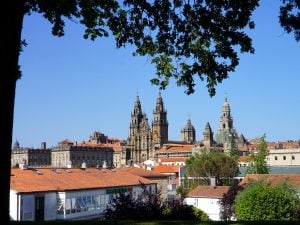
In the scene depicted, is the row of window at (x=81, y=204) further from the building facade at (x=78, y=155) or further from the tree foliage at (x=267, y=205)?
the building facade at (x=78, y=155)

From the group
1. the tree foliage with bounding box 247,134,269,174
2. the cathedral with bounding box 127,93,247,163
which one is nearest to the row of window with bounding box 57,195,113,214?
the tree foliage with bounding box 247,134,269,174

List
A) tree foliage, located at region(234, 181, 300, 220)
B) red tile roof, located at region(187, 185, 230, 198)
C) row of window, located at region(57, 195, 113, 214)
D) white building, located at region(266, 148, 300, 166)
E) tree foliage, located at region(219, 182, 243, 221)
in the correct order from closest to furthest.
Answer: tree foliage, located at region(234, 181, 300, 220), row of window, located at region(57, 195, 113, 214), tree foliage, located at region(219, 182, 243, 221), red tile roof, located at region(187, 185, 230, 198), white building, located at region(266, 148, 300, 166)

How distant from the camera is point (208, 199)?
44.7 meters

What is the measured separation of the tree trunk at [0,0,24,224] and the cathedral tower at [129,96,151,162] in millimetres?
151994

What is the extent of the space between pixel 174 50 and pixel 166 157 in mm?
141961

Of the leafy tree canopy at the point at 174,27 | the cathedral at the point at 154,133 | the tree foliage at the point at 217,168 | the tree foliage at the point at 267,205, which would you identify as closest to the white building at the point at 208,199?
the tree foliage at the point at 267,205

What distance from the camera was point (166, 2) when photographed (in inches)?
407

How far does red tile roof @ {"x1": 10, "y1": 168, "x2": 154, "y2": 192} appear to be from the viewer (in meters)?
33.4

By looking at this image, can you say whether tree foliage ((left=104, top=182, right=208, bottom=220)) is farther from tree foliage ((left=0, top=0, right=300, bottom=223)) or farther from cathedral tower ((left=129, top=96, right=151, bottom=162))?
cathedral tower ((left=129, top=96, right=151, bottom=162))

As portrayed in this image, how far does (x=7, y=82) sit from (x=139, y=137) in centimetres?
15474

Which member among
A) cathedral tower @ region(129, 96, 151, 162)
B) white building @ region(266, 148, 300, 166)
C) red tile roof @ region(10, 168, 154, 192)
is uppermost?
cathedral tower @ region(129, 96, 151, 162)

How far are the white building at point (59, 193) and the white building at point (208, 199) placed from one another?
20.4 feet

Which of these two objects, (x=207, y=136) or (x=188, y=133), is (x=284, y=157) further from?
(x=188, y=133)

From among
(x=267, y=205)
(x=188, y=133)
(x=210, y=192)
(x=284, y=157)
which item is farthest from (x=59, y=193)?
(x=188, y=133)
